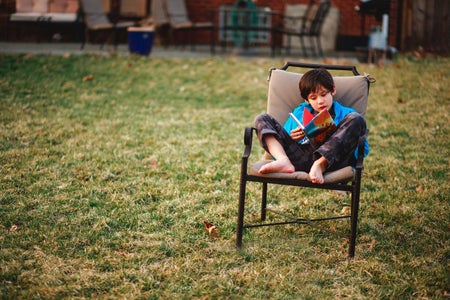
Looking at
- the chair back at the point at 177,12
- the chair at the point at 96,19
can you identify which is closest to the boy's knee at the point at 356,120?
the chair at the point at 96,19

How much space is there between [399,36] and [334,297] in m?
10.8

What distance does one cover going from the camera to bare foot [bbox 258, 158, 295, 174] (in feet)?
10.4

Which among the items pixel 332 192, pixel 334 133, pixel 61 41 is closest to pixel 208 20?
pixel 61 41

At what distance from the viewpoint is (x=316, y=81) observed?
351cm

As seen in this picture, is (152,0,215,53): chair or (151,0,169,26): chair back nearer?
(152,0,215,53): chair

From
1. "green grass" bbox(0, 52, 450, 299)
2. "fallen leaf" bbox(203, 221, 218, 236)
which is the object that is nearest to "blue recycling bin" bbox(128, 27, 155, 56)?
"green grass" bbox(0, 52, 450, 299)

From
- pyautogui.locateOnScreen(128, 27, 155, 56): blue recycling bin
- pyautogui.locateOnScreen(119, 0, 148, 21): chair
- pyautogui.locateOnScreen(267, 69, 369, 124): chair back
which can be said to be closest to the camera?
pyautogui.locateOnScreen(267, 69, 369, 124): chair back

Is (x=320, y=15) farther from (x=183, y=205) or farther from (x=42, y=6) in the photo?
(x=183, y=205)

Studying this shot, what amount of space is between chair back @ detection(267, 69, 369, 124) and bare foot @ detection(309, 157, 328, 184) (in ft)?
2.27

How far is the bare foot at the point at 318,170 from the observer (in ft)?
10.2

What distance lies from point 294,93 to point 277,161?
0.83m

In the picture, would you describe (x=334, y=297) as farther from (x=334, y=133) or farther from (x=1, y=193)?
(x=1, y=193)

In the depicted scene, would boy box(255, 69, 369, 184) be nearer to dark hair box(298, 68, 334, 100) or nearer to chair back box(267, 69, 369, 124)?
dark hair box(298, 68, 334, 100)

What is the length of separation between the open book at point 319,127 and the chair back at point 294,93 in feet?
1.39
